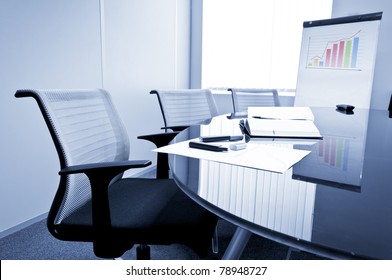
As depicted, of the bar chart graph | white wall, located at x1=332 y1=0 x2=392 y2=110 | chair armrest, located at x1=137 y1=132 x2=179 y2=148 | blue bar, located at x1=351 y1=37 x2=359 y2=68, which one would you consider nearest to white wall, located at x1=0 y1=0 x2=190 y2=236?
chair armrest, located at x1=137 y1=132 x2=179 y2=148

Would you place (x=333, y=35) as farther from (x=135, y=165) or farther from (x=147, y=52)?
(x=135, y=165)

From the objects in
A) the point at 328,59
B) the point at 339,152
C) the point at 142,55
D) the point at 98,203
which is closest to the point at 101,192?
the point at 98,203

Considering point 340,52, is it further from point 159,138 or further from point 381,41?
point 159,138

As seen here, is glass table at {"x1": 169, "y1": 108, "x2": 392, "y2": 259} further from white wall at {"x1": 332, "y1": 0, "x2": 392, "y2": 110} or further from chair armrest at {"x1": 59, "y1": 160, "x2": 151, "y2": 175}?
white wall at {"x1": 332, "y1": 0, "x2": 392, "y2": 110}

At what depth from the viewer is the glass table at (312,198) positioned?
390mm

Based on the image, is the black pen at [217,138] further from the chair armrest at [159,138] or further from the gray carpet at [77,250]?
the gray carpet at [77,250]

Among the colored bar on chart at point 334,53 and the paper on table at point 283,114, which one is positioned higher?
the colored bar on chart at point 334,53

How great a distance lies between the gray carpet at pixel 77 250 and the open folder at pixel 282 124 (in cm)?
75

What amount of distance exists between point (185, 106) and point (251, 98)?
747mm

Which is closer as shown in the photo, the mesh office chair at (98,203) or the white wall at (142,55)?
the mesh office chair at (98,203)

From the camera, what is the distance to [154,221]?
0.94 m

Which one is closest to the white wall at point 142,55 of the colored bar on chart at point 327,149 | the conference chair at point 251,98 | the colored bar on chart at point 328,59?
the conference chair at point 251,98

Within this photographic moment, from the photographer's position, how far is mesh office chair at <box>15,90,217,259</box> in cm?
88

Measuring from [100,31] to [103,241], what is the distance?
75.0 inches
